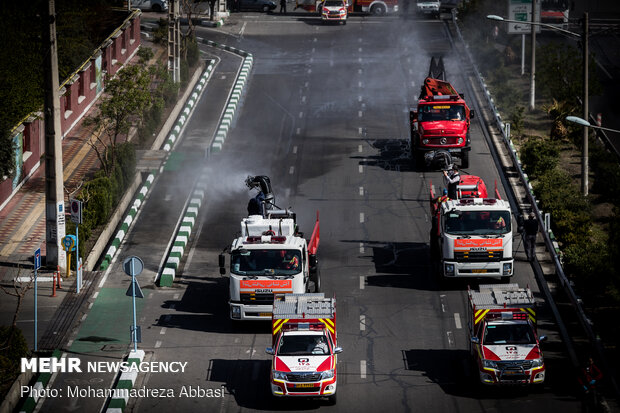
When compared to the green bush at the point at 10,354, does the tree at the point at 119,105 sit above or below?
above

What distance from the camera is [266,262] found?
34156mm

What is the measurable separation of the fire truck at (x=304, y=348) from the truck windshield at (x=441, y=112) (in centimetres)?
2222

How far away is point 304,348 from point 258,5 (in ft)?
222

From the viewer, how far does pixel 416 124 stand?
52.6 m

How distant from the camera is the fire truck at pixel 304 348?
28500mm

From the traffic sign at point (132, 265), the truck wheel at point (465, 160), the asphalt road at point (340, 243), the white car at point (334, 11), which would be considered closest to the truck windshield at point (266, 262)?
the asphalt road at point (340, 243)

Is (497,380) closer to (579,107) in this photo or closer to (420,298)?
(420,298)

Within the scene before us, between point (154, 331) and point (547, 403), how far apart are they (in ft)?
42.2

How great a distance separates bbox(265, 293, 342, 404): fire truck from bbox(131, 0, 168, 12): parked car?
6321cm

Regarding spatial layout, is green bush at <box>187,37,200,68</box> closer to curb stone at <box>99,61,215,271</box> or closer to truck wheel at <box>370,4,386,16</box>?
curb stone at <box>99,61,215,271</box>

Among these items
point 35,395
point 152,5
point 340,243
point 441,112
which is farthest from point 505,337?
point 152,5

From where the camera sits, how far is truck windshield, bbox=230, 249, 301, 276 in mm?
34031

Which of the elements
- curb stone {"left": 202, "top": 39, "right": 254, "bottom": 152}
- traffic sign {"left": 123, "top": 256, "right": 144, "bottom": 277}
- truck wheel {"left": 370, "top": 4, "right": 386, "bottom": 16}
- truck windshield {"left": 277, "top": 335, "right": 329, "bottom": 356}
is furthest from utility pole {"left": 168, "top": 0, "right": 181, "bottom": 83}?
truck windshield {"left": 277, "top": 335, "right": 329, "bottom": 356}

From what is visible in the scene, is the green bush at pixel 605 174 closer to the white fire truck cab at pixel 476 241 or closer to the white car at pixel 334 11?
the white fire truck cab at pixel 476 241
